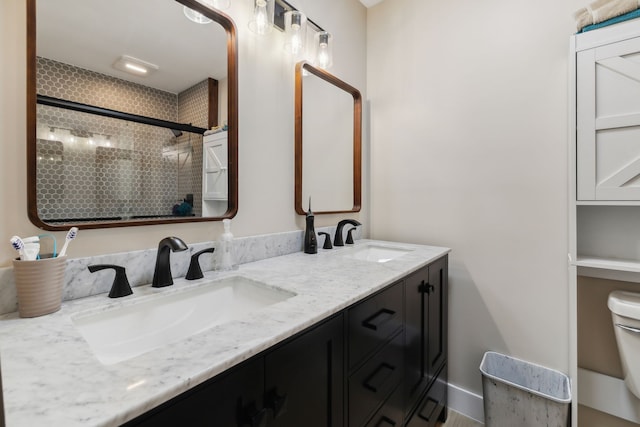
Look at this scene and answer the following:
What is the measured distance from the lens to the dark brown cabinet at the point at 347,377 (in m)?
0.52

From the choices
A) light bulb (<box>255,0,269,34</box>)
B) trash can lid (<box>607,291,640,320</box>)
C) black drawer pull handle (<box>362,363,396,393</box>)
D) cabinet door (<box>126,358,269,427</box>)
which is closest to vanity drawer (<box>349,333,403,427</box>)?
black drawer pull handle (<box>362,363,396,393</box>)

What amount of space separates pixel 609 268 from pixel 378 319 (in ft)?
3.30

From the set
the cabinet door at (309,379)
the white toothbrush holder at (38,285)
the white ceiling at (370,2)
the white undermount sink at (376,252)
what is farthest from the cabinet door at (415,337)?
the white ceiling at (370,2)

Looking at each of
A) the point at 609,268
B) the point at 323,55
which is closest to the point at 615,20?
the point at 609,268

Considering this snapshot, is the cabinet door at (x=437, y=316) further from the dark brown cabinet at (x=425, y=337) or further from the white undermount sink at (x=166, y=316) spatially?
the white undermount sink at (x=166, y=316)

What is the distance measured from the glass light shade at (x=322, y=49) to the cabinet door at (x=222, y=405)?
5.03 feet

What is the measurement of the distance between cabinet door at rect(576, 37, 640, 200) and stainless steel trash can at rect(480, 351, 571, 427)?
2.88ft

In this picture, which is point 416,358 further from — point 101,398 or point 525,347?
point 101,398

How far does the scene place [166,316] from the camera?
0.86 metres

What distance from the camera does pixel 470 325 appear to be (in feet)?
5.49

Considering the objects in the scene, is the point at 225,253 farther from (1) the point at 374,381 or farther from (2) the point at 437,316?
(2) the point at 437,316

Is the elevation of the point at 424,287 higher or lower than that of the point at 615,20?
lower

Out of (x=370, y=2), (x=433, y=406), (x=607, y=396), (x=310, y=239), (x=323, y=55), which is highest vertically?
(x=370, y=2)

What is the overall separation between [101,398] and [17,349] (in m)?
0.28
